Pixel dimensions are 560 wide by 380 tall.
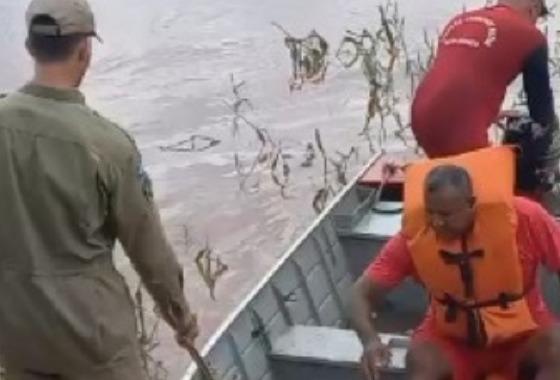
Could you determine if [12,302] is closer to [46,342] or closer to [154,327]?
[46,342]

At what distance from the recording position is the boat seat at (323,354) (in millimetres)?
4262

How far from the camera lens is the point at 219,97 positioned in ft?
34.6

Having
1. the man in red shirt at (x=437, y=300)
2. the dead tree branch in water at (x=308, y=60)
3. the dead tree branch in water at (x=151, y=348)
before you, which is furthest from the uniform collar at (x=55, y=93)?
the dead tree branch in water at (x=308, y=60)

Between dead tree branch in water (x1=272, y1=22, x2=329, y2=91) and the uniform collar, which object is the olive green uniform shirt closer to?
the uniform collar

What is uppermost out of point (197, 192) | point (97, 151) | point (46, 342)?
point (97, 151)

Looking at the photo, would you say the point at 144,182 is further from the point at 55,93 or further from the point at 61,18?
the point at 61,18

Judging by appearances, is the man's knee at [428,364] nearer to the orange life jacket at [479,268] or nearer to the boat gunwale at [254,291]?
the orange life jacket at [479,268]

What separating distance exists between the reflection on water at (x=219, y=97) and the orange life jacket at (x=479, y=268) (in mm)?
2539

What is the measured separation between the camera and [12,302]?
3.11 meters

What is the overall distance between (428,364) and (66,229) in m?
1.09

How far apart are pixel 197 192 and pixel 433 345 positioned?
4.85 meters

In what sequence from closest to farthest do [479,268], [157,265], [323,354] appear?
[157,265] < [479,268] < [323,354]

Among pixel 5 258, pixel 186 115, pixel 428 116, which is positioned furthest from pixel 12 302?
pixel 186 115

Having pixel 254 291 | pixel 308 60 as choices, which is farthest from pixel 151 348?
pixel 308 60
